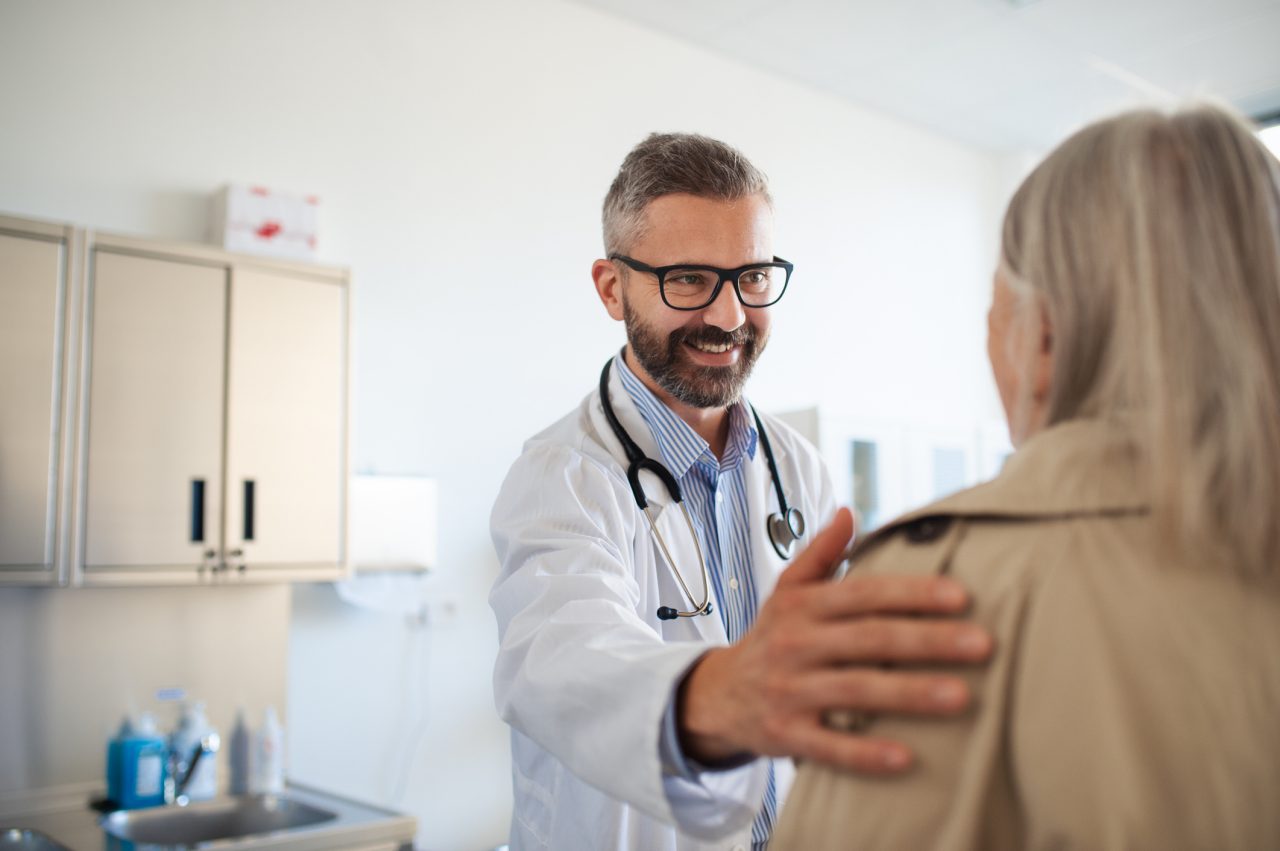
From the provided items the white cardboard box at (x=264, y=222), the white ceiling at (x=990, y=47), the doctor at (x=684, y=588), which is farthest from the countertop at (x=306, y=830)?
the white ceiling at (x=990, y=47)

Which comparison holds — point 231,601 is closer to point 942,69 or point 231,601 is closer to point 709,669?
point 709,669

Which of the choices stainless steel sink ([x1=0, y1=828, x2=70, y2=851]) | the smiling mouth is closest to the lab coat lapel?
the smiling mouth

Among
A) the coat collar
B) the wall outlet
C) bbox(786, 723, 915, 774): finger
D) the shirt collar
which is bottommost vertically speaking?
the wall outlet

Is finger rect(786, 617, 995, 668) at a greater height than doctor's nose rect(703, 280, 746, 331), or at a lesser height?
lesser

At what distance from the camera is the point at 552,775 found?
1544mm

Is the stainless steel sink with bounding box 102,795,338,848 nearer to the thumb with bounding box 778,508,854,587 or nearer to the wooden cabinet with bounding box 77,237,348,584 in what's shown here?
the wooden cabinet with bounding box 77,237,348,584

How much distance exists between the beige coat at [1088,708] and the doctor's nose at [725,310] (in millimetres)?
894

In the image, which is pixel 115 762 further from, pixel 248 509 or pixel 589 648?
pixel 589 648

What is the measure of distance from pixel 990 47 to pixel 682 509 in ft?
12.2

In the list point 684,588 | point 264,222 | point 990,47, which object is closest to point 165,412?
point 264,222

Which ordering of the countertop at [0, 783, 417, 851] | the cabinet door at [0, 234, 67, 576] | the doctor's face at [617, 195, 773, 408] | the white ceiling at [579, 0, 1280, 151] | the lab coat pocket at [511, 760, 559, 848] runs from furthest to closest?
the white ceiling at [579, 0, 1280, 151] → the cabinet door at [0, 234, 67, 576] → the countertop at [0, 783, 417, 851] → the doctor's face at [617, 195, 773, 408] → the lab coat pocket at [511, 760, 559, 848]

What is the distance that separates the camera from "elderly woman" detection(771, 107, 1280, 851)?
26.3 inches

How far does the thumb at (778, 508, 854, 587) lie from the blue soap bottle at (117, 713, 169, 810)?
2444mm

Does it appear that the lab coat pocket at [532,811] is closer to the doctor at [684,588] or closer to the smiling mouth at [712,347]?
the doctor at [684,588]
